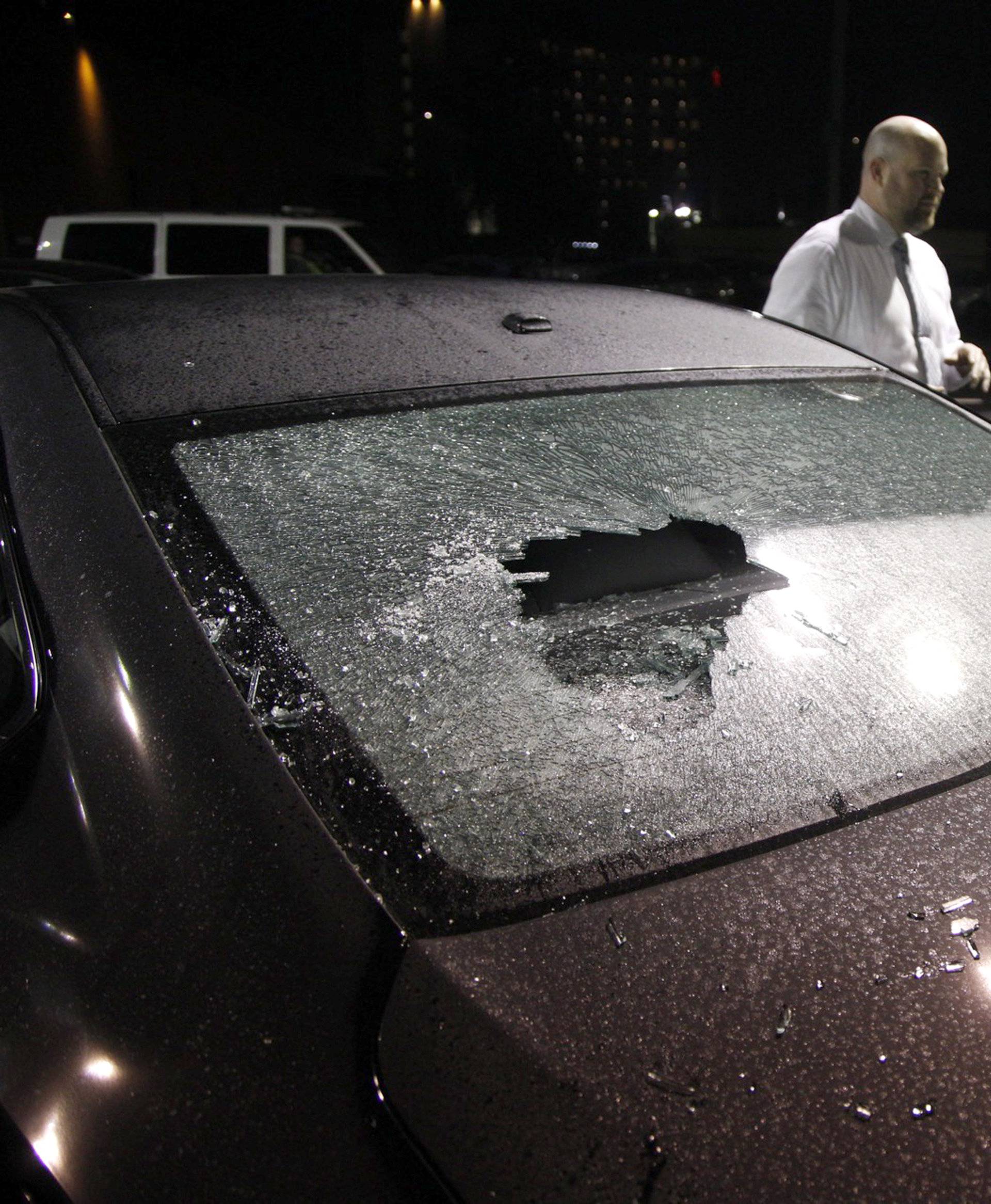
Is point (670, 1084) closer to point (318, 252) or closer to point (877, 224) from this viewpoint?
point (877, 224)

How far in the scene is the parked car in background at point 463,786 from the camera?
72 centimetres

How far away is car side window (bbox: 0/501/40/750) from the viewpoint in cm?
102

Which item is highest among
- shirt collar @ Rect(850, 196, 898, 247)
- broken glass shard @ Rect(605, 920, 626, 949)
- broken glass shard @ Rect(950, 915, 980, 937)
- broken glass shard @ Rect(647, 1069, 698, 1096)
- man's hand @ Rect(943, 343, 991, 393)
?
shirt collar @ Rect(850, 196, 898, 247)

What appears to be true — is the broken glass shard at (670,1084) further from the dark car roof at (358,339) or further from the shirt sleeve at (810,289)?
the shirt sleeve at (810,289)

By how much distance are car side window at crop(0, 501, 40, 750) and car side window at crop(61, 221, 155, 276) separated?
9.09 m

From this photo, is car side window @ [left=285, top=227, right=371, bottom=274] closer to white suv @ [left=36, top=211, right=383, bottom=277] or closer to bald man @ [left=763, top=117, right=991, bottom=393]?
white suv @ [left=36, top=211, right=383, bottom=277]

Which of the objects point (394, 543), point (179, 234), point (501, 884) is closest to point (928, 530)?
point (394, 543)

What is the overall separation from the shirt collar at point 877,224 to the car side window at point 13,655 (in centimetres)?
322

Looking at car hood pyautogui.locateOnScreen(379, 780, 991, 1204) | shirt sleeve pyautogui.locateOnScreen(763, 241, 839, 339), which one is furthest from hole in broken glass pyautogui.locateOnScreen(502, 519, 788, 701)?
shirt sleeve pyautogui.locateOnScreen(763, 241, 839, 339)

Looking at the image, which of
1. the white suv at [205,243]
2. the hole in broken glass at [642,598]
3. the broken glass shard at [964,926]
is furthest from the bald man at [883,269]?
the white suv at [205,243]

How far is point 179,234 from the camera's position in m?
9.25

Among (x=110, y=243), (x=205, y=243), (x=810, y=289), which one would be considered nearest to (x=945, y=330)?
(x=810, y=289)

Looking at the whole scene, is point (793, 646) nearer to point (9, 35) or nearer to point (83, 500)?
point (83, 500)

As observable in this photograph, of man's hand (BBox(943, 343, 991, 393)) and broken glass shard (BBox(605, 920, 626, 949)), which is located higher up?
man's hand (BBox(943, 343, 991, 393))
